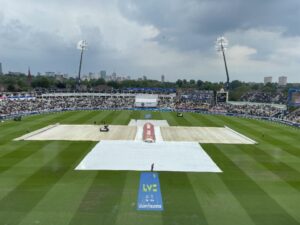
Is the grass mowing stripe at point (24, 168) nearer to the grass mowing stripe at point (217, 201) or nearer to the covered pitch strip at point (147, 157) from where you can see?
the covered pitch strip at point (147, 157)

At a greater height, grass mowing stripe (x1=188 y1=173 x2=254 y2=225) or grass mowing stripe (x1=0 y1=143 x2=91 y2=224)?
grass mowing stripe (x1=188 y1=173 x2=254 y2=225)

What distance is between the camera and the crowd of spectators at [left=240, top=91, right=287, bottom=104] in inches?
4414

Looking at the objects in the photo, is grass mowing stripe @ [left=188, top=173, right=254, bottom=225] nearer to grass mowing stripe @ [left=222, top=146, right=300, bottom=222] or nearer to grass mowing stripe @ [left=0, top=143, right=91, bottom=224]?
grass mowing stripe @ [left=222, top=146, right=300, bottom=222]

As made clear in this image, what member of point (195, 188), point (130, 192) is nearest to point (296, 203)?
point (195, 188)

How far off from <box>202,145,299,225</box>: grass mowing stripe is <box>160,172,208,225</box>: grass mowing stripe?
121 inches

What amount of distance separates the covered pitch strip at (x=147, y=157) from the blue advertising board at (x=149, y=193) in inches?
86.2

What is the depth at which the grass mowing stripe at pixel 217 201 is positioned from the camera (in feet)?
51.4

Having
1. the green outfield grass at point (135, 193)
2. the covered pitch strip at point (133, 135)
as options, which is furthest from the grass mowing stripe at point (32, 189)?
the covered pitch strip at point (133, 135)

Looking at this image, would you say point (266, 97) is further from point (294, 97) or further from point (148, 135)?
point (148, 135)

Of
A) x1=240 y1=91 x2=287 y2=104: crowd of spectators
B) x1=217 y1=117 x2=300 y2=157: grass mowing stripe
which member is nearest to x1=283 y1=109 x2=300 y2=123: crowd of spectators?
x1=217 y1=117 x2=300 y2=157: grass mowing stripe

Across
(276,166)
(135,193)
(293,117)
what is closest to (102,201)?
(135,193)

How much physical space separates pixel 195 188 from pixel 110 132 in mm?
24538

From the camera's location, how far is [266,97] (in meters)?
126

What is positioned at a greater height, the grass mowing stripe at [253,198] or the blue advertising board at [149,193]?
the grass mowing stripe at [253,198]
